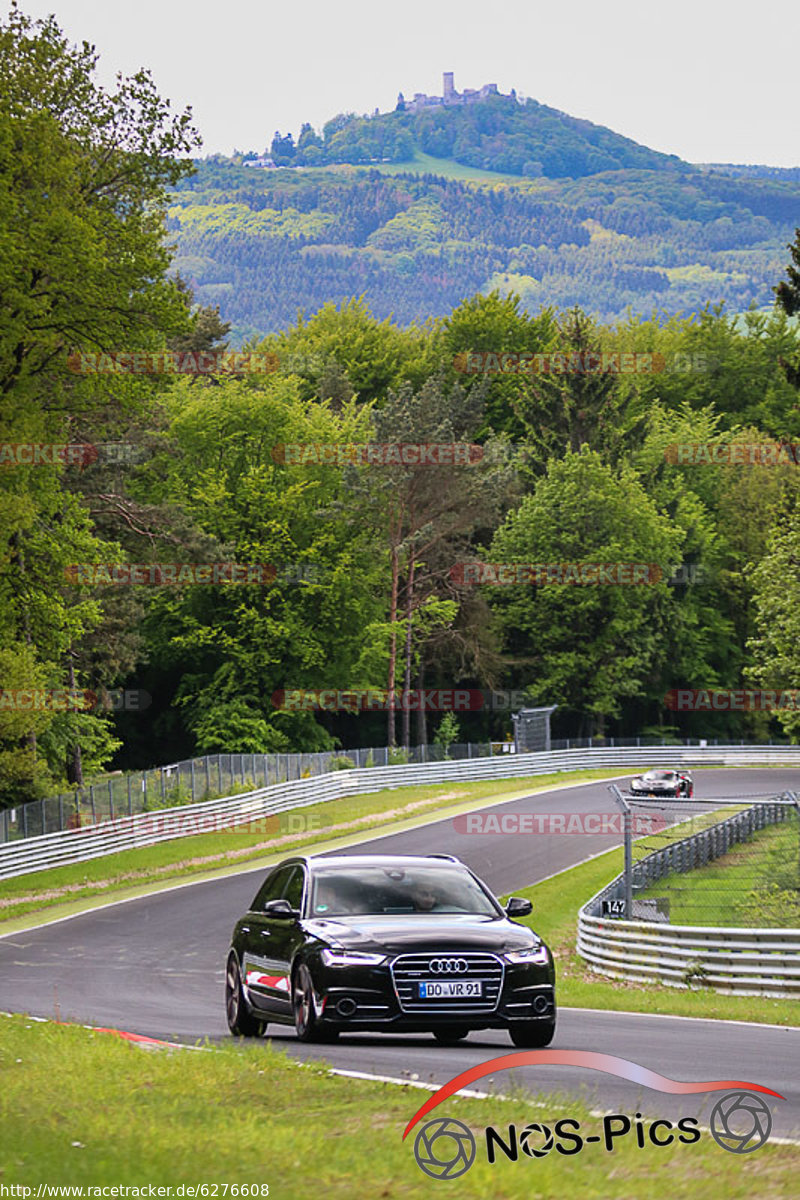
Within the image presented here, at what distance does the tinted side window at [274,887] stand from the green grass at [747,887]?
8.07 m

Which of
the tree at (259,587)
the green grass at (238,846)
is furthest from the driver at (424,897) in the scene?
the tree at (259,587)

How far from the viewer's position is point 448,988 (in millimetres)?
12062

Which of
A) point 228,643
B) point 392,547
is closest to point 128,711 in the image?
point 228,643

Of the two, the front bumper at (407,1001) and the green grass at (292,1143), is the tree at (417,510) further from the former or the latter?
the green grass at (292,1143)

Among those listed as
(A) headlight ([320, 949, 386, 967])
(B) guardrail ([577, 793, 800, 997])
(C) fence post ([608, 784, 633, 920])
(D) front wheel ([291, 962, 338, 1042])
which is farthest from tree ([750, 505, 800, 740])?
(A) headlight ([320, 949, 386, 967])

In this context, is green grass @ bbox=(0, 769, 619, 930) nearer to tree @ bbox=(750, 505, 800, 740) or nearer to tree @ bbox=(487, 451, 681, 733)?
tree @ bbox=(750, 505, 800, 740)

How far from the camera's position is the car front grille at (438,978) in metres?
12.0

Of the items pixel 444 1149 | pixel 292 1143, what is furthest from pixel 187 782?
pixel 444 1149

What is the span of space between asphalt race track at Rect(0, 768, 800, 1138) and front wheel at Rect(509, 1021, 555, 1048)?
183mm

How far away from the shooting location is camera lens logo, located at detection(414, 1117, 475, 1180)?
6973mm

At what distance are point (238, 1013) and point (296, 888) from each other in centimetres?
137

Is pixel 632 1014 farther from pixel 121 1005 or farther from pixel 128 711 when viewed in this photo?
pixel 128 711

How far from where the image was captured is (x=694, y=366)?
104875mm

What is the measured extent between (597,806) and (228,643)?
2456 centimetres
